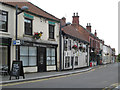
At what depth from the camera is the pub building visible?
58.6 ft

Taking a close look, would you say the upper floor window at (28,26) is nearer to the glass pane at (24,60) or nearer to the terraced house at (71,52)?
the glass pane at (24,60)

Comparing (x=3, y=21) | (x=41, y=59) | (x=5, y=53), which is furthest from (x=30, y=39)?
(x=3, y=21)

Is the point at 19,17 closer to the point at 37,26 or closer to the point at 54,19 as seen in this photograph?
the point at 37,26

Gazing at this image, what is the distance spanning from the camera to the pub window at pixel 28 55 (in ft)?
66.3

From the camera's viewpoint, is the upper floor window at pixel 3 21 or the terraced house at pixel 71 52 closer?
the upper floor window at pixel 3 21

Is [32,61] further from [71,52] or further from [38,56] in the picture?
[71,52]

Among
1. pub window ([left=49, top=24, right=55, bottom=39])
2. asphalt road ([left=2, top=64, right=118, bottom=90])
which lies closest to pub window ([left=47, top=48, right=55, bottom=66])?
pub window ([left=49, top=24, right=55, bottom=39])

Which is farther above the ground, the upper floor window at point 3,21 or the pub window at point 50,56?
the upper floor window at point 3,21

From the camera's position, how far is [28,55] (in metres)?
21.0

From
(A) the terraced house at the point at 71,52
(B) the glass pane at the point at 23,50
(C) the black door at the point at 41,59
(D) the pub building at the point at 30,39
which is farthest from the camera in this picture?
(A) the terraced house at the point at 71,52

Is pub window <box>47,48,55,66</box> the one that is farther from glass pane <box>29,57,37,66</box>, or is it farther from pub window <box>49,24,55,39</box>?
glass pane <box>29,57,37,66</box>

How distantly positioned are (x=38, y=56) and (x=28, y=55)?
5.42 feet

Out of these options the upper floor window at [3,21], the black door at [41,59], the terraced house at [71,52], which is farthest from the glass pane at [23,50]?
the terraced house at [71,52]

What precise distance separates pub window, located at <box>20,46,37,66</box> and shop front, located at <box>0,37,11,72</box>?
2134mm
